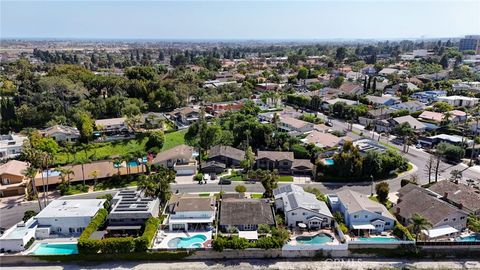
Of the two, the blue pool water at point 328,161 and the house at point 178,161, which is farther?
the house at point 178,161

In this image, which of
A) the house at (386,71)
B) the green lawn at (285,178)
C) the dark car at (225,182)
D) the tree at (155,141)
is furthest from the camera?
the house at (386,71)

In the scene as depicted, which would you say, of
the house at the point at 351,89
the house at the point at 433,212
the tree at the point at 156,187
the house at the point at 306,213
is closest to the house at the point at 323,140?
the house at the point at 433,212

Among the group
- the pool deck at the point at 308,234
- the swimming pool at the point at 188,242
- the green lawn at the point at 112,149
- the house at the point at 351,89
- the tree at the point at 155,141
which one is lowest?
the swimming pool at the point at 188,242

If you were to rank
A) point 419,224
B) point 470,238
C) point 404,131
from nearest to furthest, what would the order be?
1. point 419,224
2. point 470,238
3. point 404,131

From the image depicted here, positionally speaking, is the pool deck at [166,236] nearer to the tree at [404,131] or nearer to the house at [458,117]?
the tree at [404,131]

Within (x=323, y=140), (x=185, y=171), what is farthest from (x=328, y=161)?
(x=185, y=171)

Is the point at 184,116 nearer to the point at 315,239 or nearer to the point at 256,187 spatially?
the point at 256,187
